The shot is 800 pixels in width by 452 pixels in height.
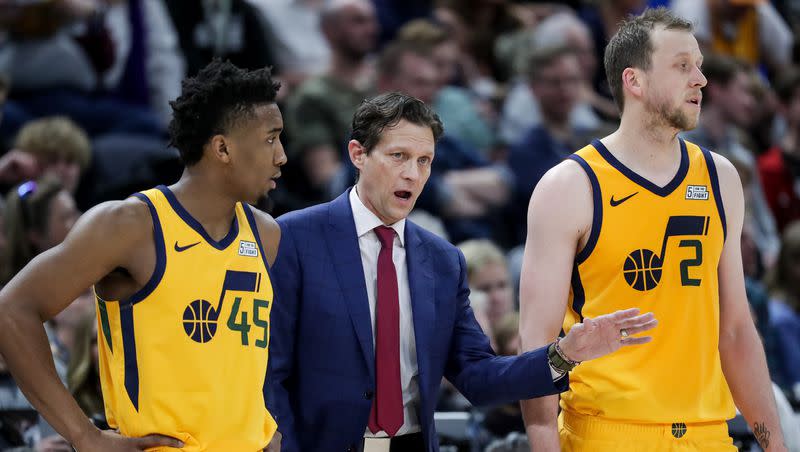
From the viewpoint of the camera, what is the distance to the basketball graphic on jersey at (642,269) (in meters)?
4.16

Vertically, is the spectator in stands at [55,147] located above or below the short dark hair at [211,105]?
below

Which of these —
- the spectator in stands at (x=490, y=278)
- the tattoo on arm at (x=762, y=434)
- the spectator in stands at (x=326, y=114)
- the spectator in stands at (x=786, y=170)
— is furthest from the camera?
the spectator in stands at (x=786, y=170)

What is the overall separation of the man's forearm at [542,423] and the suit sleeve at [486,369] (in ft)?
0.31

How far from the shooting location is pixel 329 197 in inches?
308

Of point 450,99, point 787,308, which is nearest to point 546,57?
point 450,99

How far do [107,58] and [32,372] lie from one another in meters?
5.13

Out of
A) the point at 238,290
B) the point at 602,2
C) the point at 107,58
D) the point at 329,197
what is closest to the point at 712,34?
the point at 602,2

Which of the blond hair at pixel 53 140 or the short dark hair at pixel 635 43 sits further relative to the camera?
the blond hair at pixel 53 140

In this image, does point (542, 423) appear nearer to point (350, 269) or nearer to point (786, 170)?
point (350, 269)

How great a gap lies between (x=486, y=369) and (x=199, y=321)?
111 centimetres

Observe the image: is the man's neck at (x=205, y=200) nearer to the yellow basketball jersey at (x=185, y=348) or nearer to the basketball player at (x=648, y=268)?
the yellow basketball jersey at (x=185, y=348)

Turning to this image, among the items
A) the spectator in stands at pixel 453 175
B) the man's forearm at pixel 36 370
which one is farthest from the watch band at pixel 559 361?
the spectator in stands at pixel 453 175

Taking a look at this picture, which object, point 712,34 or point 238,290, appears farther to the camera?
point 712,34

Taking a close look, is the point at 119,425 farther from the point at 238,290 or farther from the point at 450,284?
the point at 450,284
